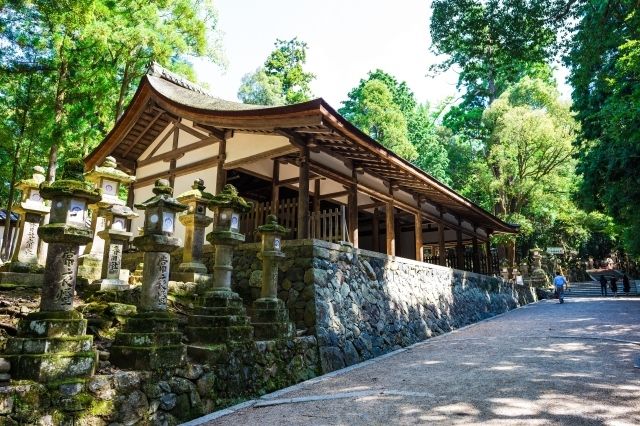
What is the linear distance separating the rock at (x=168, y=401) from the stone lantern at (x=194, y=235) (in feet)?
10.8

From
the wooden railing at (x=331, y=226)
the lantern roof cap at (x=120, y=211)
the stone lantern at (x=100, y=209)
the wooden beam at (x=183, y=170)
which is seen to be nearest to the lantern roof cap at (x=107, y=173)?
the stone lantern at (x=100, y=209)

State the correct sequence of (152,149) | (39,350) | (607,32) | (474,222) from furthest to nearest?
(474,222) < (152,149) < (607,32) < (39,350)

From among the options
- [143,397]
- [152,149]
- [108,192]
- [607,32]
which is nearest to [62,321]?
[143,397]

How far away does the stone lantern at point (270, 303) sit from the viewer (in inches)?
275

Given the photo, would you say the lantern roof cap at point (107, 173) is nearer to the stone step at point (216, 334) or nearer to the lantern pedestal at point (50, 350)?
the stone step at point (216, 334)

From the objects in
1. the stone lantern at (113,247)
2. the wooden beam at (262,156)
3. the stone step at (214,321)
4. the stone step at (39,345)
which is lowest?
the stone step at (39,345)

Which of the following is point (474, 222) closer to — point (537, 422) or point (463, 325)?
point (463, 325)

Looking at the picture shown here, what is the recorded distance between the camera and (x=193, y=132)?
11.7m

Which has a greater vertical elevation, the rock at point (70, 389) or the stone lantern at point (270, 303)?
the stone lantern at point (270, 303)

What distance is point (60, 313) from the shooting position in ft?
14.4

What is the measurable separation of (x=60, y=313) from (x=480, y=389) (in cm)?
525

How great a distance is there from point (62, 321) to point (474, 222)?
18033 millimetres

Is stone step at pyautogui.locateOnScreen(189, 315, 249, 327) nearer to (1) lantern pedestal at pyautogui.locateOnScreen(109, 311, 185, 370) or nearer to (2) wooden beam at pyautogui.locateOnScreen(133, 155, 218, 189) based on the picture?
(1) lantern pedestal at pyautogui.locateOnScreen(109, 311, 185, 370)

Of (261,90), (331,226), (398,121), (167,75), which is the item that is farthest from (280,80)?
(331,226)
